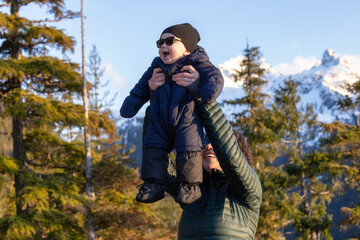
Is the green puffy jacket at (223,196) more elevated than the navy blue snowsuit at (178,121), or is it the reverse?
the navy blue snowsuit at (178,121)

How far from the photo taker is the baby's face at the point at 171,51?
2.32 m

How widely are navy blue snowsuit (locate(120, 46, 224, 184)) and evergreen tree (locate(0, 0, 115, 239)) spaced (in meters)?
9.05

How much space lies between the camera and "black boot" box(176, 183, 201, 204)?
1985mm

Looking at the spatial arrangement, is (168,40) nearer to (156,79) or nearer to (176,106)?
(156,79)

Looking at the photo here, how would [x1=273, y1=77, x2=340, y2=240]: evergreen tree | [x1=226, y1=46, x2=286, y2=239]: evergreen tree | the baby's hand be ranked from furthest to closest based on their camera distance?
[x1=226, y1=46, x2=286, y2=239]: evergreen tree, [x1=273, y1=77, x2=340, y2=240]: evergreen tree, the baby's hand

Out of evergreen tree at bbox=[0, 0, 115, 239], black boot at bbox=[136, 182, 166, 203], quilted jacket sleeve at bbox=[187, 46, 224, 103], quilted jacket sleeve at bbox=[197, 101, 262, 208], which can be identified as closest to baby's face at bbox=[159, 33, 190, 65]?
quilted jacket sleeve at bbox=[187, 46, 224, 103]

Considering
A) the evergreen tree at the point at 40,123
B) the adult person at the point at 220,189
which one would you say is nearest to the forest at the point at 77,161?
the evergreen tree at the point at 40,123

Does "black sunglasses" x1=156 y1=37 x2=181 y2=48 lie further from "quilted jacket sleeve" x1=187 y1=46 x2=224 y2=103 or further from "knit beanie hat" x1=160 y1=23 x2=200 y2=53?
"quilted jacket sleeve" x1=187 y1=46 x2=224 y2=103

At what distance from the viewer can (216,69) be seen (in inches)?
86.8

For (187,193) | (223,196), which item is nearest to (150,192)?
(187,193)

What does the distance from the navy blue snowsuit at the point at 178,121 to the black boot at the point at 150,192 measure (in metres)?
0.03

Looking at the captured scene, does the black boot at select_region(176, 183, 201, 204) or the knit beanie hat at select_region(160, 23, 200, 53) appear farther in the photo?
the knit beanie hat at select_region(160, 23, 200, 53)

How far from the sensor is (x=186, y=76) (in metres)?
2.17

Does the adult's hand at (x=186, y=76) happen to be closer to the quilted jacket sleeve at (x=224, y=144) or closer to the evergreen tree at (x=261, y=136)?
the quilted jacket sleeve at (x=224, y=144)
